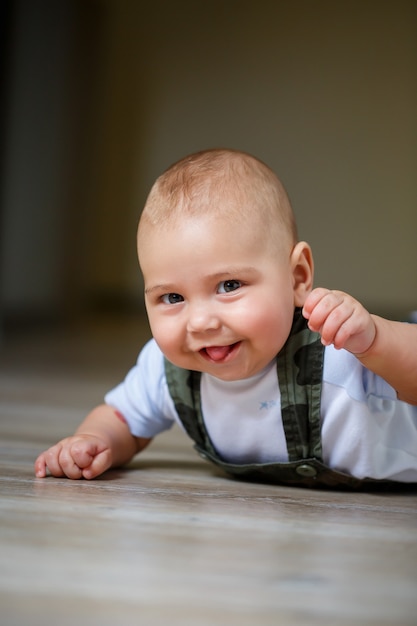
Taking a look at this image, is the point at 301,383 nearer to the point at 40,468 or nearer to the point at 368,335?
the point at 368,335

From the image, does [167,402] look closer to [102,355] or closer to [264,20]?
[102,355]

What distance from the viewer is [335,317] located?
90 cm

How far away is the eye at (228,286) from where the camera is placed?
3.22 ft

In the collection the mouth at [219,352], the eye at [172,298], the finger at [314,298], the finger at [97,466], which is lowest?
the finger at [97,466]

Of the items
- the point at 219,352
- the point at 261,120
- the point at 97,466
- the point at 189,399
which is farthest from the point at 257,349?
the point at 261,120

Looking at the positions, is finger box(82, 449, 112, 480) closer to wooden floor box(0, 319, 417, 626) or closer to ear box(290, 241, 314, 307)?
wooden floor box(0, 319, 417, 626)

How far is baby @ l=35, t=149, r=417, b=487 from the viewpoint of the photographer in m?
0.97

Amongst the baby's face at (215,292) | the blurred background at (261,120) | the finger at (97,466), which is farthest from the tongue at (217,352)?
the blurred background at (261,120)

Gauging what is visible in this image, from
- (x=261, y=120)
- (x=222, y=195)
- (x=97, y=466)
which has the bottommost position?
(x=97, y=466)

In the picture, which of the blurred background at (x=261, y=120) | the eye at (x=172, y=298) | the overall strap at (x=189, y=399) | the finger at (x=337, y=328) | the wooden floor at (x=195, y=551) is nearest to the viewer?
the wooden floor at (x=195, y=551)

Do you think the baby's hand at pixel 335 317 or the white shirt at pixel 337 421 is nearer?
the baby's hand at pixel 335 317

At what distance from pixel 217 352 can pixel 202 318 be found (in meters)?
0.06

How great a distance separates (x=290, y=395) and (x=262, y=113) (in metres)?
5.14

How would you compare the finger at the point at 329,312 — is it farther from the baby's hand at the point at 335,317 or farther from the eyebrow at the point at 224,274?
the eyebrow at the point at 224,274
